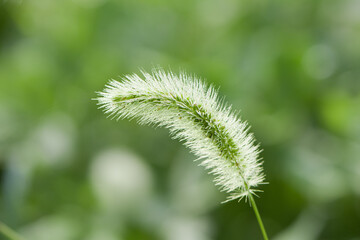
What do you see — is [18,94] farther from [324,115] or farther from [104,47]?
[324,115]

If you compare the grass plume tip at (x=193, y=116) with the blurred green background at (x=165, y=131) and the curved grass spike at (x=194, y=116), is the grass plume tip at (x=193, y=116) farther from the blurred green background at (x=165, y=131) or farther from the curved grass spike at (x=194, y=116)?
the blurred green background at (x=165, y=131)

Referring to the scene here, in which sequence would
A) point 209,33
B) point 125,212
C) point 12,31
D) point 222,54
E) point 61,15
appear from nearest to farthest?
point 125,212, point 222,54, point 209,33, point 61,15, point 12,31

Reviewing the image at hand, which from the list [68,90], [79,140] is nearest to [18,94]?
[68,90]

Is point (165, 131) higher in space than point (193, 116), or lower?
higher

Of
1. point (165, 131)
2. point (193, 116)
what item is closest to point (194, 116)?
point (193, 116)

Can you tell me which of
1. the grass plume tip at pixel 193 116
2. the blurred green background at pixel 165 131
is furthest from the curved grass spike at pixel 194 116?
the blurred green background at pixel 165 131

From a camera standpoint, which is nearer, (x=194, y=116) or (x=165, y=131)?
(x=194, y=116)

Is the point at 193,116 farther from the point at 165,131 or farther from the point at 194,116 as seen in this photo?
the point at 165,131

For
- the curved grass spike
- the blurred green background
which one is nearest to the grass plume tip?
the curved grass spike
